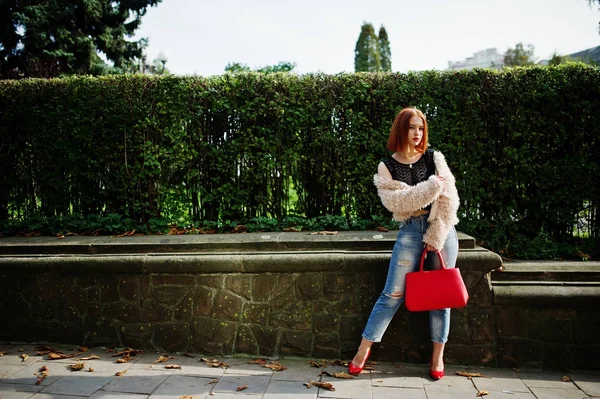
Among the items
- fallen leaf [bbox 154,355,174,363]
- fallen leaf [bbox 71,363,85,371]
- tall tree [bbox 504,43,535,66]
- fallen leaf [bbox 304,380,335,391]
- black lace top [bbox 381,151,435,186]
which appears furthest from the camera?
tall tree [bbox 504,43,535,66]

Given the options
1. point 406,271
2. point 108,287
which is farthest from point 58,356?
point 406,271

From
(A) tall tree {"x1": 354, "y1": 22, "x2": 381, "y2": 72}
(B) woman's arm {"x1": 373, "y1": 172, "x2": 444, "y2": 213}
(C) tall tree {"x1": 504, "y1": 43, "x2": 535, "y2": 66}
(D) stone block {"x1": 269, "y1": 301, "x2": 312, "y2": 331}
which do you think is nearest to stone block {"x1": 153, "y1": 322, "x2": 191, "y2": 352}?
(D) stone block {"x1": 269, "y1": 301, "x2": 312, "y2": 331}

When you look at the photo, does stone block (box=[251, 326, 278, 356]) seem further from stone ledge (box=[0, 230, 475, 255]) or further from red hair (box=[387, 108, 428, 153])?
red hair (box=[387, 108, 428, 153])

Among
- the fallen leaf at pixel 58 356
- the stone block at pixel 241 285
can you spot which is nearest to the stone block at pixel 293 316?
the stone block at pixel 241 285

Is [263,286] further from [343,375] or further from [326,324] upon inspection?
[343,375]

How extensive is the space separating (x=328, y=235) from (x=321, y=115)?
1402mm

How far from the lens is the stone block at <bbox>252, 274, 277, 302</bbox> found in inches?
154

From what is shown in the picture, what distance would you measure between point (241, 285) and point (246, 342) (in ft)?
1.69

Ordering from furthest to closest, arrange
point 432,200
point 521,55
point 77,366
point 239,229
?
point 521,55 → point 239,229 → point 77,366 → point 432,200

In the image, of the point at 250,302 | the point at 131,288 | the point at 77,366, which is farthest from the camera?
the point at 131,288

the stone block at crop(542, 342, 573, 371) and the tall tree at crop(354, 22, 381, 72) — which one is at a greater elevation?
the tall tree at crop(354, 22, 381, 72)

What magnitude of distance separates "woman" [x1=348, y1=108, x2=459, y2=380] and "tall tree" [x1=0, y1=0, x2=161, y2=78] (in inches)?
592

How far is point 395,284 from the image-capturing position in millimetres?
3414

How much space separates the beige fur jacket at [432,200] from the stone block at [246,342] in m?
1.74
